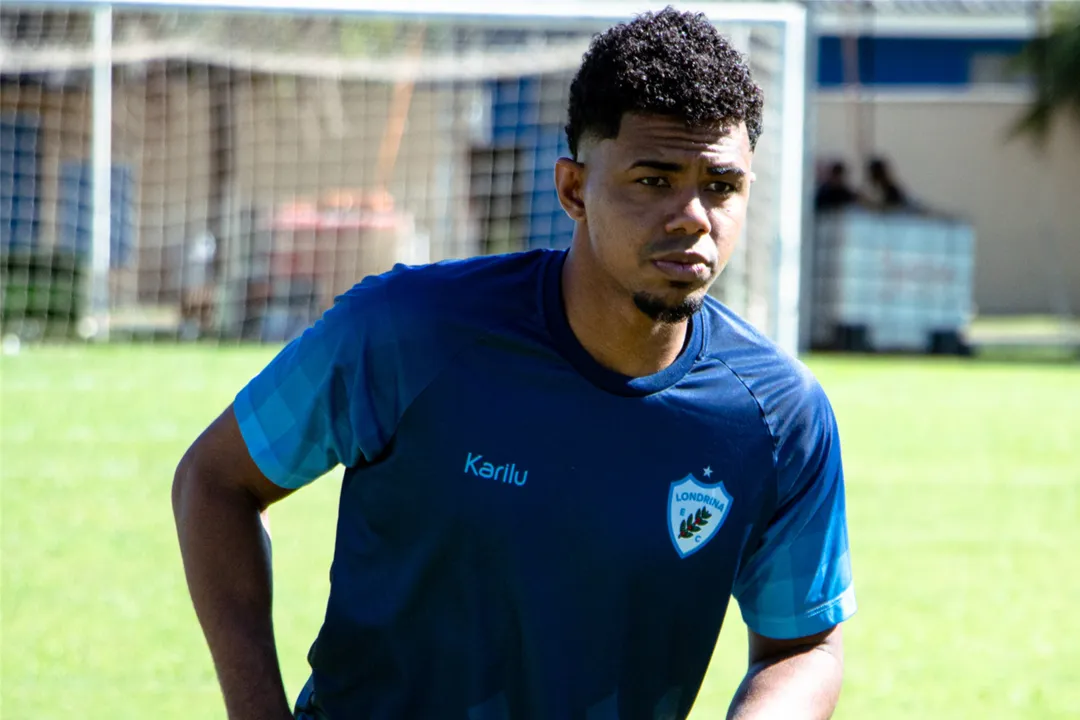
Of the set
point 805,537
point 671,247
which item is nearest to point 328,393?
point 671,247

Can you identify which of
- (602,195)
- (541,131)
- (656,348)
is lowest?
(656,348)

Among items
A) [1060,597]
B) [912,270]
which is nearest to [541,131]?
[912,270]

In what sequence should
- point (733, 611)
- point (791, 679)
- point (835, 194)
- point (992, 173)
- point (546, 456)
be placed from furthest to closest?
point (992, 173), point (835, 194), point (733, 611), point (791, 679), point (546, 456)

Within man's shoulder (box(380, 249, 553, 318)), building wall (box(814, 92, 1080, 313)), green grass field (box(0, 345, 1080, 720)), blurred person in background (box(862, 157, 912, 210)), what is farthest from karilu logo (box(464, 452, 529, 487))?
building wall (box(814, 92, 1080, 313))

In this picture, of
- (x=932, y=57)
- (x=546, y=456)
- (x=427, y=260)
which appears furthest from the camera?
(x=932, y=57)

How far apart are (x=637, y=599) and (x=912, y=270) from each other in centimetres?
1605

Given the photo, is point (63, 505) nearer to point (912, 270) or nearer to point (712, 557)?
point (712, 557)

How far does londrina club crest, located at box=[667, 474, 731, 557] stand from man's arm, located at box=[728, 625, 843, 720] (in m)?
0.28

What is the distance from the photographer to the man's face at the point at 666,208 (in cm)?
252

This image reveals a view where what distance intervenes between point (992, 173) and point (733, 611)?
22.3 metres

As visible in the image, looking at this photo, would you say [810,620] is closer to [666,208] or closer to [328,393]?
[666,208]

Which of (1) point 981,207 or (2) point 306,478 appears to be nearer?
(2) point 306,478

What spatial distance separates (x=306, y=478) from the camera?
2.68m

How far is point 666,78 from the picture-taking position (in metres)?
2.54
